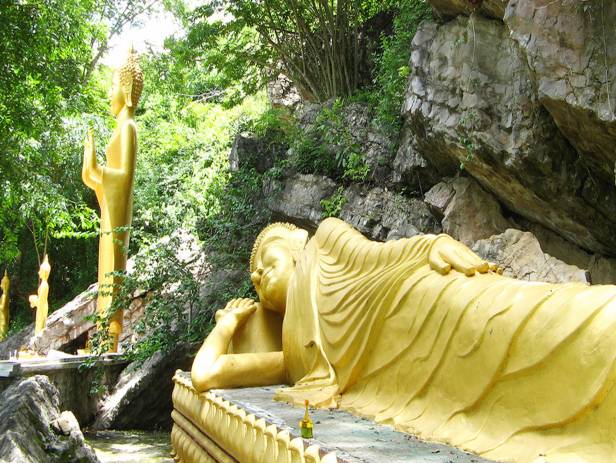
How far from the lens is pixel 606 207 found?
200 inches

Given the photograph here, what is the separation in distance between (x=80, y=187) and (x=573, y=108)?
11.0m

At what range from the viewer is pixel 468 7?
5848mm

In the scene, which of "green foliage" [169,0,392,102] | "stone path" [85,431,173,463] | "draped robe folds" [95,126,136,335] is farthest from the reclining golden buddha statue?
"green foliage" [169,0,392,102]

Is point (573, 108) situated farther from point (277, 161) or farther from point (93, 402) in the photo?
point (93, 402)

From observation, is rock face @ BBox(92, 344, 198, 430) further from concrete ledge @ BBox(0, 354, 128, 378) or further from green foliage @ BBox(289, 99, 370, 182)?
green foliage @ BBox(289, 99, 370, 182)

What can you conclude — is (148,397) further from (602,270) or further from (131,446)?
(602,270)

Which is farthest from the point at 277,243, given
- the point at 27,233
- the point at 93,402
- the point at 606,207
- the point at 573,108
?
the point at 27,233

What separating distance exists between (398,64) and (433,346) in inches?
206

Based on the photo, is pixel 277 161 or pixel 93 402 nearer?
pixel 93 402

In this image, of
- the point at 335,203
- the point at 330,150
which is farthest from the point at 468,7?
the point at 335,203

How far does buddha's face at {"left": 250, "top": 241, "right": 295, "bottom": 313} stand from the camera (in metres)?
4.05

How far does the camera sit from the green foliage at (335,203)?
6.85 m

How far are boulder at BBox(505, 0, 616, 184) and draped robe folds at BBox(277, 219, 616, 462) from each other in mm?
2160

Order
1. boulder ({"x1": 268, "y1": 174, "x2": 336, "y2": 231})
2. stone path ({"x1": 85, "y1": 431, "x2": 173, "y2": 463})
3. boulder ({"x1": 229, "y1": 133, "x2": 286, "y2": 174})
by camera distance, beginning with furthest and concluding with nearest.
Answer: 1. boulder ({"x1": 229, "y1": 133, "x2": 286, "y2": 174})
2. boulder ({"x1": 268, "y1": 174, "x2": 336, "y2": 231})
3. stone path ({"x1": 85, "y1": 431, "x2": 173, "y2": 463})
